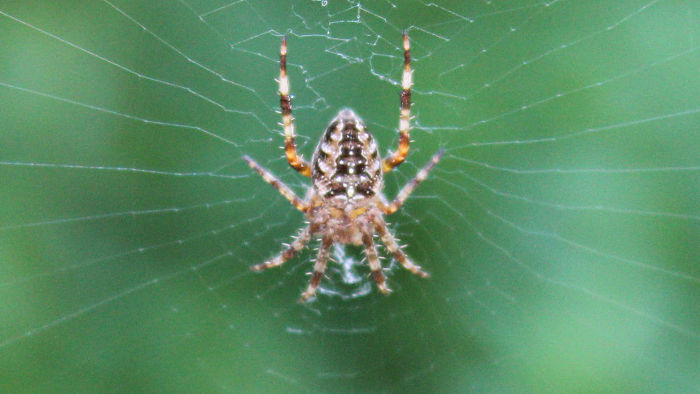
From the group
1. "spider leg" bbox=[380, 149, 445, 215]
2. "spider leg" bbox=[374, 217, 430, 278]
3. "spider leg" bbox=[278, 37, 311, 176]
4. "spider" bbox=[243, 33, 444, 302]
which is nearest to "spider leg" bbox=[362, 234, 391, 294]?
"spider" bbox=[243, 33, 444, 302]

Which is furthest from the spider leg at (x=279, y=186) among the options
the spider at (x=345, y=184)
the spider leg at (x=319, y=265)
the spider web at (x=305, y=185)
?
the spider web at (x=305, y=185)

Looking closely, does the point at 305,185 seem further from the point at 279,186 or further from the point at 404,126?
the point at 404,126

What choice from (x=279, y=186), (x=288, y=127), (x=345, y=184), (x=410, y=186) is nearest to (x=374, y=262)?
(x=410, y=186)

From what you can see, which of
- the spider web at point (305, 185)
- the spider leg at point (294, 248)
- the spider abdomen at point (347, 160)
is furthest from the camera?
the spider web at point (305, 185)

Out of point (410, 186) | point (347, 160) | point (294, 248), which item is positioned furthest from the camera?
point (294, 248)

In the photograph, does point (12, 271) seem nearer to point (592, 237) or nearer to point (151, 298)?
point (151, 298)

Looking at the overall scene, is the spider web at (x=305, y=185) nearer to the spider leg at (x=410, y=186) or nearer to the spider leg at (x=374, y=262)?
the spider leg at (x=374, y=262)

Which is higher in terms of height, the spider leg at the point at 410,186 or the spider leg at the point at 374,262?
the spider leg at the point at 410,186
